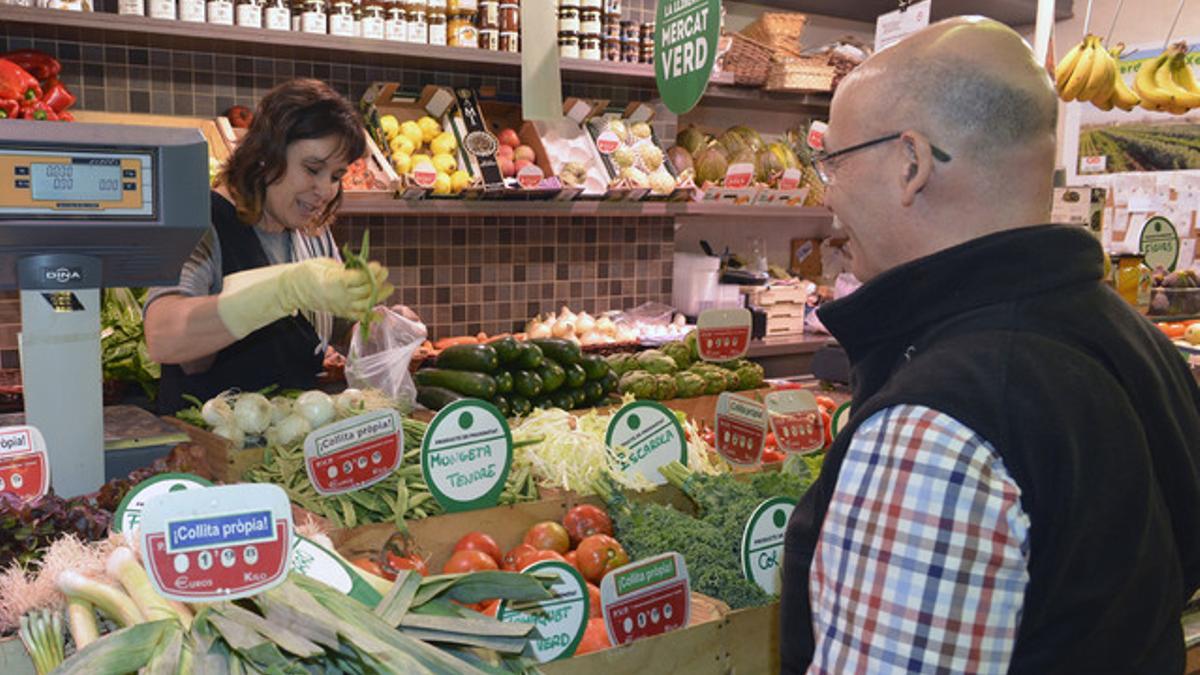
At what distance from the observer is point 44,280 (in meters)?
1.64

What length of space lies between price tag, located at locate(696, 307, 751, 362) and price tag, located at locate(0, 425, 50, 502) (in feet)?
5.91

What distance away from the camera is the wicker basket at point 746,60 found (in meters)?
5.61

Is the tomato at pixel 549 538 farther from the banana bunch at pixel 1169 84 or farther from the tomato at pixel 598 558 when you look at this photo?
the banana bunch at pixel 1169 84

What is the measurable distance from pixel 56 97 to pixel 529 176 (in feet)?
6.45

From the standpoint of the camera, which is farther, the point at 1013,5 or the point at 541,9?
the point at 1013,5

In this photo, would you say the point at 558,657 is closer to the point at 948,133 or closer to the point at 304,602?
the point at 304,602

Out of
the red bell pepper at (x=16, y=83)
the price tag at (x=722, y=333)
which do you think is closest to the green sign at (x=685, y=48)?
the price tag at (x=722, y=333)

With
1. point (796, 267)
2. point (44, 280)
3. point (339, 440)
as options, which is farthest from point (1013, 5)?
point (44, 280)

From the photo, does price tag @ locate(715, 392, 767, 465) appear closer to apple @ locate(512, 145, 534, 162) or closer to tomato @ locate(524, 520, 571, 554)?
tomato @ locate(524, 520, 571, 554)

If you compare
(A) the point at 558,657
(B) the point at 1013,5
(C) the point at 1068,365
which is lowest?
(A) the point at 558,657

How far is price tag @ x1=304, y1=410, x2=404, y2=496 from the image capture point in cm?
204

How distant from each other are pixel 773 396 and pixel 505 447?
2.56 feet

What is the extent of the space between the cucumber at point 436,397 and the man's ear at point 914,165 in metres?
2.01

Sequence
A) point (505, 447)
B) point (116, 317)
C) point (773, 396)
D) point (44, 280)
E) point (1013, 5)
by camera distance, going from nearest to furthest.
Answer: point (44, 280) < point (505, 447) < point (773, 396) < point (116, 317) < point (1013, 5)
